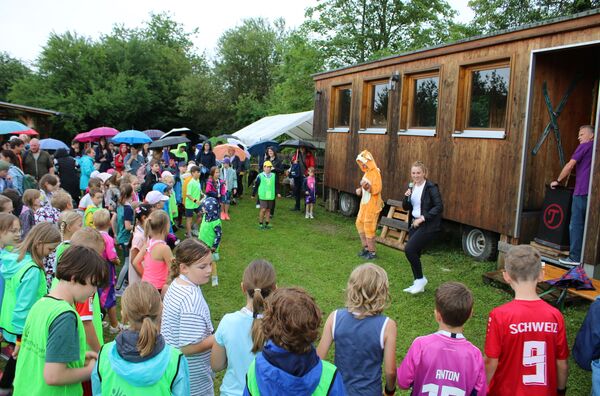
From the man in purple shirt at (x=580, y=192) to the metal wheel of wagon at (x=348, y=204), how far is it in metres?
7.10

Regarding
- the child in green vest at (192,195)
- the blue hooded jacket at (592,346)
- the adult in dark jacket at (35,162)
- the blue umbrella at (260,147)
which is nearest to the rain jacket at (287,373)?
the blue hooded jacket at (592,346)

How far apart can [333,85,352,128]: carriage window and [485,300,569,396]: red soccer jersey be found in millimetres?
10577

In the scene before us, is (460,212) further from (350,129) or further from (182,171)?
(182,171)

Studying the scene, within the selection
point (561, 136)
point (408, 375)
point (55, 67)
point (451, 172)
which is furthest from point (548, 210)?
point (55, 67)

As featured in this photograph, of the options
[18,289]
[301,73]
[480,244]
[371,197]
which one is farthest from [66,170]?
[301,73]

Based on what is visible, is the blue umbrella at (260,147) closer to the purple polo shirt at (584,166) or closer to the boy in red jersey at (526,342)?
the purple polo shirt at (584,166)

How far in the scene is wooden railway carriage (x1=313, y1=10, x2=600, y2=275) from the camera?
24.6 ft

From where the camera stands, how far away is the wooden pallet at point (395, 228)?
32.8 ft

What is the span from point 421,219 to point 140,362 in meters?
5.08

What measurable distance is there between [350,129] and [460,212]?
487 cm

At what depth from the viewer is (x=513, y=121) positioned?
25.6 ft

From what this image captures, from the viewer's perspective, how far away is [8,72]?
40031 millimetres

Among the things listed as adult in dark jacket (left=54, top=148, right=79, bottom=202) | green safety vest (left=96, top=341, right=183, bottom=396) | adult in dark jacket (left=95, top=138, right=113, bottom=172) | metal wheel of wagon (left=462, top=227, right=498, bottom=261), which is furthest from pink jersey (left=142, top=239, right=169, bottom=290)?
adult in dark jacket (left=95, top=138, right=113, bottom=172)

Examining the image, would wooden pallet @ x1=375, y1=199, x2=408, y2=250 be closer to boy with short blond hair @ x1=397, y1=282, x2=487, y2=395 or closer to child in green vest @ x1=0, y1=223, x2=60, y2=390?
boy with short blond hair @ x1=397, y1=282, x2=487, y2=395
